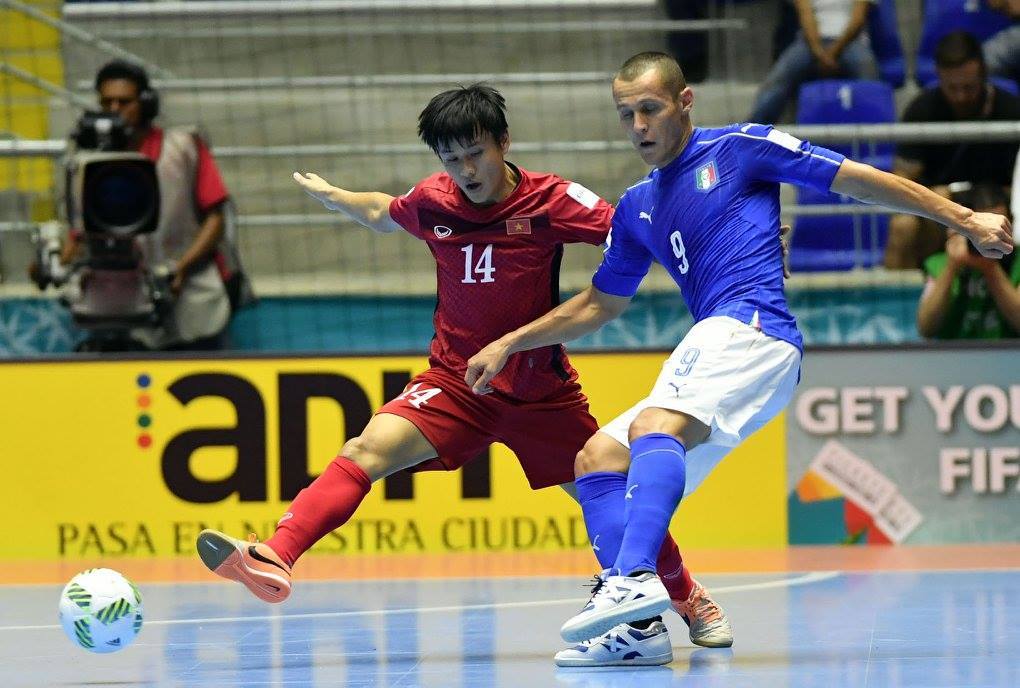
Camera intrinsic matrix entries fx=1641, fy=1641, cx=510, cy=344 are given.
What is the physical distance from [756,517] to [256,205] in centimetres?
379

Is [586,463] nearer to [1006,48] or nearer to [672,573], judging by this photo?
[672,573]

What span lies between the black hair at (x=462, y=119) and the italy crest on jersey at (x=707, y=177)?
0.65 metres

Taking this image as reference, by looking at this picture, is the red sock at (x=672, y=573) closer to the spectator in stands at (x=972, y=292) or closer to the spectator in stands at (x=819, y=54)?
the spectator in stands at (x=972, y=292)

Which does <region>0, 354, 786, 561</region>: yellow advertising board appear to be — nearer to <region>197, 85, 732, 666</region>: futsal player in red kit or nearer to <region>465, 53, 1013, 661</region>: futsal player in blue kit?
<region>197, 85, 732, 666</region>: futsal player in red kit

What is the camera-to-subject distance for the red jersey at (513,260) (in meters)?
5.36

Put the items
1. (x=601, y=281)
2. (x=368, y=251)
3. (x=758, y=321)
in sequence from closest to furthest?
(x=758, y=321)
(x=601, y=281)
(x=368, y=251)

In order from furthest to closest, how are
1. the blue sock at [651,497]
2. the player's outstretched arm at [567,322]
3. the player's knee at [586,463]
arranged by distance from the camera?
the player's outstretched arm at [567,322] → the player's knee at [586,463] → the blue sock at [651,497]

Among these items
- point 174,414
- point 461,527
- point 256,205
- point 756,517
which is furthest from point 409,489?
point 256,205

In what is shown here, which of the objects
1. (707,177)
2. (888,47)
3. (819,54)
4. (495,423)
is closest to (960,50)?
(819,54)

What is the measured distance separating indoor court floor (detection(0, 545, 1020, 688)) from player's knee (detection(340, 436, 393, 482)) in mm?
568

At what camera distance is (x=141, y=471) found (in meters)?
8.09

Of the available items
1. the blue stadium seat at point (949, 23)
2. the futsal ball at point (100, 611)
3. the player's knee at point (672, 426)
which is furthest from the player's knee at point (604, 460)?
the blue stadium seat at point (949, 23)

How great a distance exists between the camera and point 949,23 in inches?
392

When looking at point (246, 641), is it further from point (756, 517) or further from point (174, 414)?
point (756, 517)
